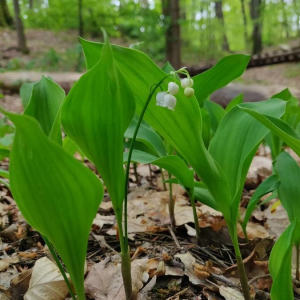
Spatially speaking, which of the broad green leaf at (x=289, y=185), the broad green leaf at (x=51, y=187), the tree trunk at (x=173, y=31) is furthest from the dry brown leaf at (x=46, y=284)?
the tree trunk at (x=173, y=31)

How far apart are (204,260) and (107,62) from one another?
79cm

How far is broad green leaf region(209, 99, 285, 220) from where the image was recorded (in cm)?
86

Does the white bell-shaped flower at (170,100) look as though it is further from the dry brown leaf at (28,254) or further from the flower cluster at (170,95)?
the dry brown leaf at (28,254)

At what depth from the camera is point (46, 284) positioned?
90 cm

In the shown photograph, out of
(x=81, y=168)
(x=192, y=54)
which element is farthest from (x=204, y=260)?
(x=192, y=54)

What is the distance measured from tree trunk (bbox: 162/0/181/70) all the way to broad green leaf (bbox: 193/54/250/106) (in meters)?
7.66

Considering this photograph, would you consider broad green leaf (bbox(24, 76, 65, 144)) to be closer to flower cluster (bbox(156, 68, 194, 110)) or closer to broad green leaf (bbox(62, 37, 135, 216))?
broad green leaf (bbox(62, 37, 135, 216))

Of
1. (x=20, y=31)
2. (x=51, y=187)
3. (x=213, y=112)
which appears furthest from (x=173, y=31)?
(x=51, y=187)

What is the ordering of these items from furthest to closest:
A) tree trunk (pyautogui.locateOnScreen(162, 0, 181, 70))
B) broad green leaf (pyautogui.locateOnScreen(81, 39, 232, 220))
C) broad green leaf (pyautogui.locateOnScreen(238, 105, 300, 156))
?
tree trunk (pyautogui.locateOnScreen(162, 0, 181, 70)), broad green leaf (pyautogui.locateOnScreen(81, 39, 232, 220)), broad green leaf (pyautogui.locateOnScreen(238, 105, 300, 156))

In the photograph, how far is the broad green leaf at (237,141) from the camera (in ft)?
2.83

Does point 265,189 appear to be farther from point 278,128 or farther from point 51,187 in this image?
point 51,187

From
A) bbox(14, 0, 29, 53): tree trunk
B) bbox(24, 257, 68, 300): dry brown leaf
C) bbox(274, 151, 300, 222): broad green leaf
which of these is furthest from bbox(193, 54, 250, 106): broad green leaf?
bbox(14, 0, 29, 53): tree trunk

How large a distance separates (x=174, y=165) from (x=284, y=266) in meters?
0.38

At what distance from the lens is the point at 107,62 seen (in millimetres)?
620
